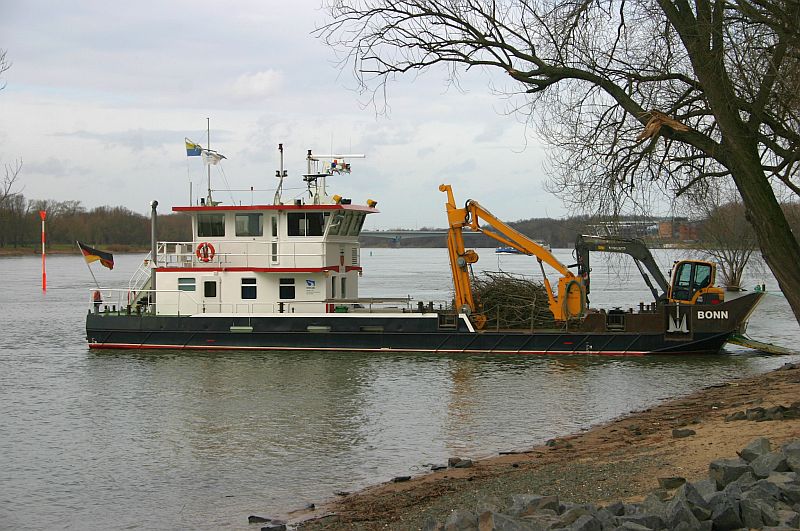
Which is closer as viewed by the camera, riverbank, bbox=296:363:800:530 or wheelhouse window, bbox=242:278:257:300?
riverbank, bbox=296:363:800:530

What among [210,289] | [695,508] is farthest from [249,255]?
[695,508]

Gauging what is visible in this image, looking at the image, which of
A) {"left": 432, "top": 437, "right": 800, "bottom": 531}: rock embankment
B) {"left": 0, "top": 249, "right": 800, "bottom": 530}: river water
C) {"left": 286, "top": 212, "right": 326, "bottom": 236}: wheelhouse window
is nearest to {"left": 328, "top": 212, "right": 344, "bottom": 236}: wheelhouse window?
{"left": 286, "top": 212, "right": 326, "bottom": 236}: wheelhouse window

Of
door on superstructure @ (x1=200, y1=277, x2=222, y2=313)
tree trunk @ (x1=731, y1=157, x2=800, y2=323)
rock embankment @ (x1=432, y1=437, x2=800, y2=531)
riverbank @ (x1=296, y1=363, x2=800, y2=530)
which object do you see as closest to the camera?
rock embankment @ (x1=432, y1=437, x2=800, y2=531)

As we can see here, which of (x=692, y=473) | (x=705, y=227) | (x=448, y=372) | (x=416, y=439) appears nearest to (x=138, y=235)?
(x=705, y=227)

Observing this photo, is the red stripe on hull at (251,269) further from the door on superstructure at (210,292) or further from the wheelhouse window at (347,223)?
the wheelhouse window at (347,223)

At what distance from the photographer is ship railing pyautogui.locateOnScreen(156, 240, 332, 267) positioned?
26141mm

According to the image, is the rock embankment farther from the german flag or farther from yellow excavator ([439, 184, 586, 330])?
the german flag

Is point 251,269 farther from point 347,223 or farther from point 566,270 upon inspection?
point 566,270

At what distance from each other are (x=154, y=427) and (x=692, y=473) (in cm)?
1054

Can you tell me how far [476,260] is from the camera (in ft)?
81.6

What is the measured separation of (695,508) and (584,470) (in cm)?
422

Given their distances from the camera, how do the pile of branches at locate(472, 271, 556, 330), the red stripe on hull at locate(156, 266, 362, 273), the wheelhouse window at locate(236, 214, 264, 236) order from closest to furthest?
the pile of branches at locate(472, 271, 556, 330), the red stripe on hull at locate(156, 266, 362, 273), the wheelhouse window at locate(236, 214, 264, 236)

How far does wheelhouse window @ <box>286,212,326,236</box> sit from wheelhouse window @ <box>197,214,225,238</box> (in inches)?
81.9

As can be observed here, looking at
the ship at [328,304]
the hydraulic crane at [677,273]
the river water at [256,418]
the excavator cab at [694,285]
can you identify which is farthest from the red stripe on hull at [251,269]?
the excavator cab at [694,285]
